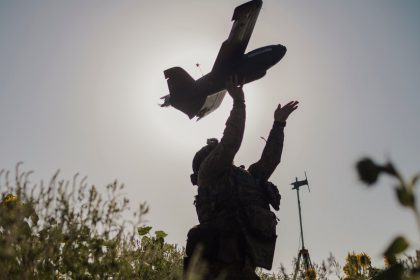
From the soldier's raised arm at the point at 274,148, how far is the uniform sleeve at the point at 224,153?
819 mm

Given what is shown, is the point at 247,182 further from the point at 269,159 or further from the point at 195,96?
the point at 195,96

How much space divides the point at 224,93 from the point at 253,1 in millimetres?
1856

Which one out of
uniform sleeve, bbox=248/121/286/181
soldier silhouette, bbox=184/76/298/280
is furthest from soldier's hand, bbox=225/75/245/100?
uniform sleeve, bbox=248/121/286/181

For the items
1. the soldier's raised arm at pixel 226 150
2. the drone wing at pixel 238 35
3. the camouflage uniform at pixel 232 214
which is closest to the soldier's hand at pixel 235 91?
the camouflage uniform at pixel 232 214

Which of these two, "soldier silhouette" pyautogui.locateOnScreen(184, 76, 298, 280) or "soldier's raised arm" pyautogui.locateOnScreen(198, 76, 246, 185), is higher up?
"soldier's raised arm" pyautogui.locateOnScreen(198, 76, 246, 185)

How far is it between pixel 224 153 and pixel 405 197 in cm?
388

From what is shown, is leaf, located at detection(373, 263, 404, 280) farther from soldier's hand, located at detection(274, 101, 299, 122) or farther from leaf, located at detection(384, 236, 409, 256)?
soldier's hand, located at detection(274, 101, 299, 122)

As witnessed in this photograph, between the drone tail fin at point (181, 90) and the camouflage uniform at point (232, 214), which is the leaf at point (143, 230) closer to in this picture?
the camouflage uniform at point (232, 214)

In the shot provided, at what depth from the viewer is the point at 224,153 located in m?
4.49

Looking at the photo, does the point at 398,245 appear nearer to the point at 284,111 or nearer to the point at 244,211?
the point at 244,211

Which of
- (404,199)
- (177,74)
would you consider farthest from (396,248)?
(177,74)

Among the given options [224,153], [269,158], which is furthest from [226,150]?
[269,158]

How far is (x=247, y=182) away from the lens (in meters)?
4.69

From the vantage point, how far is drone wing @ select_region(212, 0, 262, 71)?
6328 millimetres
